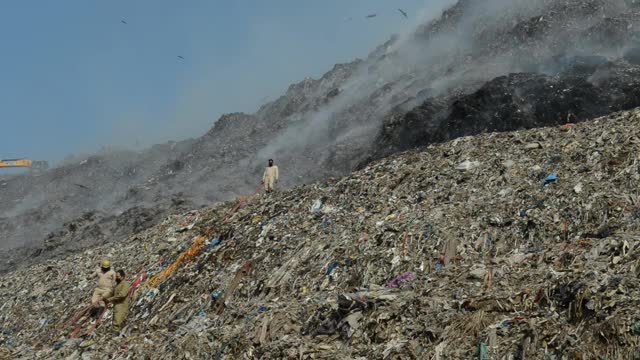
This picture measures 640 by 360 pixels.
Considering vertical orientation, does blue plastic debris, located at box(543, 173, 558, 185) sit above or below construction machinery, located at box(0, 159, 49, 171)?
below

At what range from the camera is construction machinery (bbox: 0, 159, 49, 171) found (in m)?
46.3

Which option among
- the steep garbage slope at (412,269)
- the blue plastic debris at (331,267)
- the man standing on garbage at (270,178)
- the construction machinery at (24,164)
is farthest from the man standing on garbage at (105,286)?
the construction machinery at (24,164)

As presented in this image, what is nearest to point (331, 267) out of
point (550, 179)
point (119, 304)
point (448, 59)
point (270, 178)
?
point (550, 179)

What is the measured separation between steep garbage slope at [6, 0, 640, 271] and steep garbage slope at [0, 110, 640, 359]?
7944 mm

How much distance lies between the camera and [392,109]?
27109 millimetres

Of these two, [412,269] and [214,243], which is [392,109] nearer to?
[214,243]

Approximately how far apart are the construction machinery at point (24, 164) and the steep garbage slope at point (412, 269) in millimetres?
32396

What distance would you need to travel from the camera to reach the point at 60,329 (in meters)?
13.2

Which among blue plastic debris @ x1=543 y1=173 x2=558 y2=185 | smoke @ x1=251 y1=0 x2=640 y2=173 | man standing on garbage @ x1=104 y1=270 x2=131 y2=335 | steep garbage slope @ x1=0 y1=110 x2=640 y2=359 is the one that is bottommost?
smoke @ x1=251 y1=0 x2=640 y2=173

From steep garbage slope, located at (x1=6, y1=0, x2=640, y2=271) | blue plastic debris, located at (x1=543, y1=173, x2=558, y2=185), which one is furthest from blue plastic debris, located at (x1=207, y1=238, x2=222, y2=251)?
steep garbage slope, located at (x1=6, y1=0, x2=640, y2=271)

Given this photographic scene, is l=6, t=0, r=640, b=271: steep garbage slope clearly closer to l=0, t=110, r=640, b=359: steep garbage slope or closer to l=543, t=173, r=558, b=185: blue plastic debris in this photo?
l=0, t=110, r=640, b=359: steep garbage slope

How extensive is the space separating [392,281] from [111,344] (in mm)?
4314

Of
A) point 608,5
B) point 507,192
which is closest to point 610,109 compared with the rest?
point 608,5

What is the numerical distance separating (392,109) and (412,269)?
18.0m
